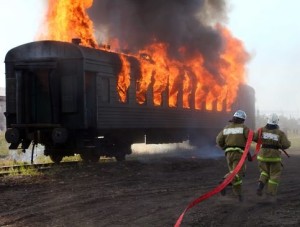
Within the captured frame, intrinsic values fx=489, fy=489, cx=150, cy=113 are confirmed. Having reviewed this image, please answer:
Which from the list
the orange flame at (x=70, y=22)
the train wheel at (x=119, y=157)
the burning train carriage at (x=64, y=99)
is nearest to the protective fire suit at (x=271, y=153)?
the burning train carriage at (x=64, y=99)

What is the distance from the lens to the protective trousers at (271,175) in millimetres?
9055

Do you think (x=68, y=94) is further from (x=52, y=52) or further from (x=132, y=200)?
(x=132, y=200)

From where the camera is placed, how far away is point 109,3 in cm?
2202

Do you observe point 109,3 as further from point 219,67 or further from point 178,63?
point 219,67

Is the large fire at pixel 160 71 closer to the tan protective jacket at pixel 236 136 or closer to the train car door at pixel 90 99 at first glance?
the train car door at pixel 90 99

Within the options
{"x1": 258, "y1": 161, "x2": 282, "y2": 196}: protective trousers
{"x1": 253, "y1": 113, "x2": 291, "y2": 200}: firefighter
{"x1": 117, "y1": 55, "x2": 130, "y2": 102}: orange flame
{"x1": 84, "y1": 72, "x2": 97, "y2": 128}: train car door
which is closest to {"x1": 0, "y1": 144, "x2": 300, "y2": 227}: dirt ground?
{"x1": 258, "y1": 161, "x2": 282, "y2": 196}: protective trousers

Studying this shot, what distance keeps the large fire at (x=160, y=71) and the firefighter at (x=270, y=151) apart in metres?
7.41

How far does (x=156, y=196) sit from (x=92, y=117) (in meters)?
5.81

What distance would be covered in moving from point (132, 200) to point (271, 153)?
2752 millimetres

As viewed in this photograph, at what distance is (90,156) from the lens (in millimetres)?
15703

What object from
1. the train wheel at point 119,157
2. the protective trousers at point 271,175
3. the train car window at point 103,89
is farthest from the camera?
the train wheel at point 119,157

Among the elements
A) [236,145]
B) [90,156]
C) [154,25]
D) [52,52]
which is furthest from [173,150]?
[236,145]

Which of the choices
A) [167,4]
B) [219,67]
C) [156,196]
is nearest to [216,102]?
[219,67]

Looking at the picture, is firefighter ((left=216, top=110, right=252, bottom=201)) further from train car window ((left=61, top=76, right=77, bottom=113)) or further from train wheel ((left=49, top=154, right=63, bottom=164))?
train wheel ((left=49, top=154, right=63, bottom=164))
